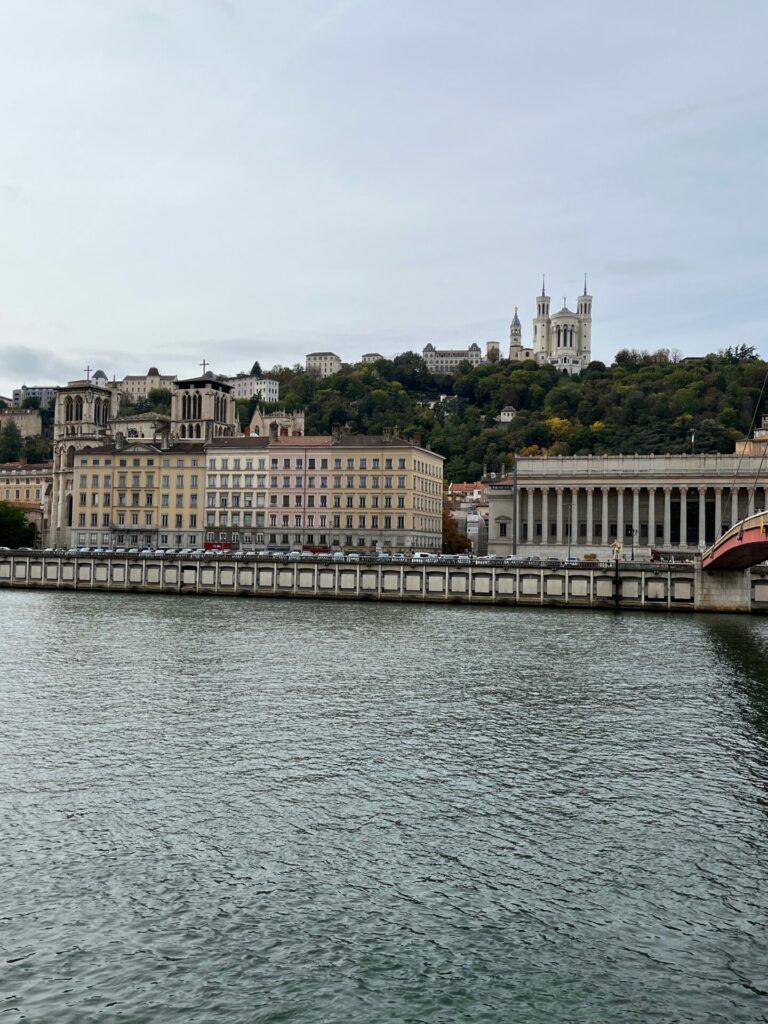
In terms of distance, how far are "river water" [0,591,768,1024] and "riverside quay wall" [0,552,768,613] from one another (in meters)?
38.7

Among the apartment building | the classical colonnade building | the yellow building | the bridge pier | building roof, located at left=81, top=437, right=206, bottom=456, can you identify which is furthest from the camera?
building roof, located at left=81, top=437, right=206, bottom=456

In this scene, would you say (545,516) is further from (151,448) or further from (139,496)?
(139,496)

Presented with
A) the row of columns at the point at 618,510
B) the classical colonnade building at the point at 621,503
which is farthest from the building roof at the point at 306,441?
the row of columns at the point at 618,510

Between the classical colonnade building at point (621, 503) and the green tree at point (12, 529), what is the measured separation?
183ft

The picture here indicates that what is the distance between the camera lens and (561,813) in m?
20.8

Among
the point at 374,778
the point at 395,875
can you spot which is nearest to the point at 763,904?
the point at 395,875

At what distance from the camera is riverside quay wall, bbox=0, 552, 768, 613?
2987 inches

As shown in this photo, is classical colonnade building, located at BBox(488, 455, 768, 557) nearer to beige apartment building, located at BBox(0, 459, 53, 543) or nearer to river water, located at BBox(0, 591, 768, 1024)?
beige apartment building, located at BBox(0, 459, 53, 543)

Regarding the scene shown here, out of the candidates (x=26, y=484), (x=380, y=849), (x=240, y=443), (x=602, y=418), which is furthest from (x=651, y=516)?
(x=380, y=849)

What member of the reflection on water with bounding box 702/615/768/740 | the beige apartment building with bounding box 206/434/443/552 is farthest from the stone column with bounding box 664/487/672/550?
the reflection on water with bounding box 702/615/768/740

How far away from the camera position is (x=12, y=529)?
12000 cm

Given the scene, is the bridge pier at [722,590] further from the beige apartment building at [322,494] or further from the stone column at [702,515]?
the stone column at [702,515]

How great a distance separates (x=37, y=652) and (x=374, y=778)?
26.3 metres

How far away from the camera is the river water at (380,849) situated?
44.0 ft
